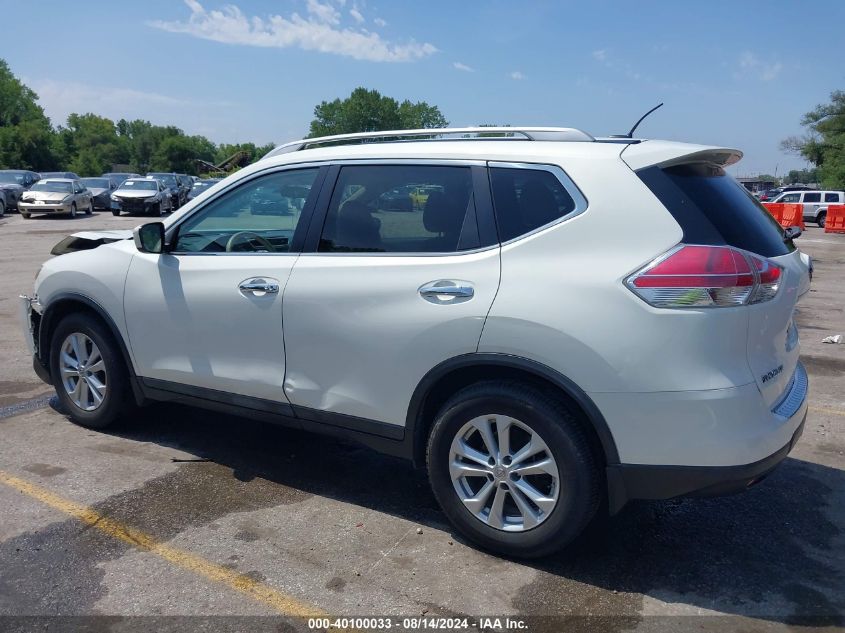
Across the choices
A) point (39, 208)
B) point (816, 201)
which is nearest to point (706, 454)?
point (39, 208)

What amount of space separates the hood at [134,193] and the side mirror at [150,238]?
1122 inches

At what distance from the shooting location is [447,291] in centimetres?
342

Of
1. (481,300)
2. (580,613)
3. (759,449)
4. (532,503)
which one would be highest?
(481,300)

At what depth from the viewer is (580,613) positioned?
305 cm

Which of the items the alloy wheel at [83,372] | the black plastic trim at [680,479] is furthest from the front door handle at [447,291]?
the alloy wheel at [83,372]

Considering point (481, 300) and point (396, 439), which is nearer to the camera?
point (481, 300)

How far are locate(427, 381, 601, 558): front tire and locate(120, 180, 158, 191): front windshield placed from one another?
3088cm

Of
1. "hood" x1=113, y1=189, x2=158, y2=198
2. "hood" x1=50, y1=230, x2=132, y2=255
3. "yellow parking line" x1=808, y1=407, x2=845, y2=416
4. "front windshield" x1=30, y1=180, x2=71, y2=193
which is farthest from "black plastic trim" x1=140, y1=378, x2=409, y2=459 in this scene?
"hood" x1=113, y1=189, x2=158, y2=198

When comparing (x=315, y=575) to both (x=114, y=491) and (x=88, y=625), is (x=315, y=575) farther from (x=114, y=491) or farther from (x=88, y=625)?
(x=114, y=491)

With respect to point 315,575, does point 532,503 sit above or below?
above

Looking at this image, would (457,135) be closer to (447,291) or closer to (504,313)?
(447,291)

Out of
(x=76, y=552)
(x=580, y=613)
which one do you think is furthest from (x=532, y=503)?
(x=76, y=552)

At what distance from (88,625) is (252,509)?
44.5 inches

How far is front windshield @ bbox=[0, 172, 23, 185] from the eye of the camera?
3219cm
